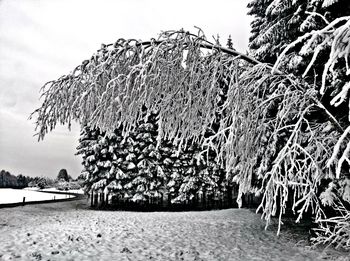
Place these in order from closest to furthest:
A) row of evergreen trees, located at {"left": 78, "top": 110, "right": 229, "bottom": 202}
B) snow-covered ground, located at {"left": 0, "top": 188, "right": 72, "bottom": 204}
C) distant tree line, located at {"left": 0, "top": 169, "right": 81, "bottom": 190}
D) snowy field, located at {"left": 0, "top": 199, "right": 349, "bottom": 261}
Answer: snowy field, located at {"left": 0, "top": 199, "right": 349, "bottom": 261}, row of evergreen trees, located at {"left": 78, "top": 110, "right": 229, "bottom": 202}, snow-covered ground, located at {"left": 0, "top": 188, "right": 72, "bottom": 204}, distant tree line, located at {"left": 0, "top": 169, "right": 81, "bottom": 190}

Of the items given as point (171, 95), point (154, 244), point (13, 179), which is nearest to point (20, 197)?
point (154, 244)

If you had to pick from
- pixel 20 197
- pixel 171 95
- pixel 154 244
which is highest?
pixel 171 95

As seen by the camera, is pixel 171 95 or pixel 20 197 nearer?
pixel 171 95

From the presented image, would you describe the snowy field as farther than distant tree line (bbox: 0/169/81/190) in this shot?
No

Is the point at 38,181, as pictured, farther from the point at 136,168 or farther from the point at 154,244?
→ the point at 154,244

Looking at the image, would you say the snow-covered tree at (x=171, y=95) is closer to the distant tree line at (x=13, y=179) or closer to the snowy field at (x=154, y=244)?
the snowy field at (x=154, y=244)

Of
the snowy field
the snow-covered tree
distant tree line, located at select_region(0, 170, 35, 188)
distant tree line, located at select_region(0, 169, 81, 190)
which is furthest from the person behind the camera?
distant tree line, located at select_region(0, 170, 35, 188)

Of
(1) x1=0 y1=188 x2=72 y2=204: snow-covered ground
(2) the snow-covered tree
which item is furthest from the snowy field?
(1) x1=0 y1=188 x2=72 y2=204: snow-covered ground

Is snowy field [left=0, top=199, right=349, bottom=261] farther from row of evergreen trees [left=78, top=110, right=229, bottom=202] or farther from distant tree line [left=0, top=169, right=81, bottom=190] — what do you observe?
distant tree line [left=0, top=169, right=81, bottom=190]

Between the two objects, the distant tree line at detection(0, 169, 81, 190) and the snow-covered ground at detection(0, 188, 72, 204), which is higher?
the distant tree line at detection(0, 169, 81, 190)

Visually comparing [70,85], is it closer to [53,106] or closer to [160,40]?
[53,106]

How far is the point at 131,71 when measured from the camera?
11.8ft

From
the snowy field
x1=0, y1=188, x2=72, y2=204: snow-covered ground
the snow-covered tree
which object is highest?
the snow-covered tree

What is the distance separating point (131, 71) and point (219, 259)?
27.0ft
